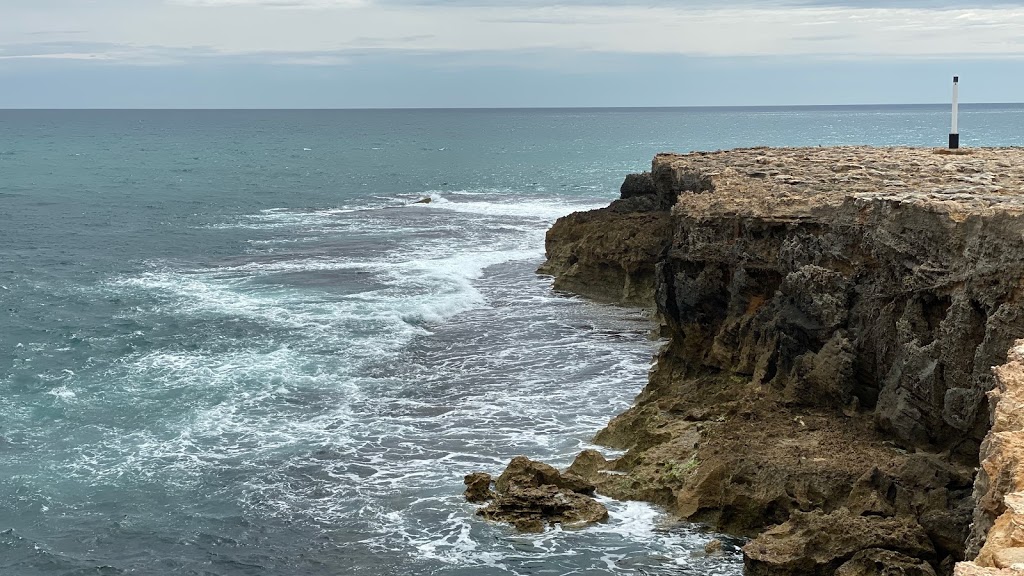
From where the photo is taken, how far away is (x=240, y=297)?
3688cm

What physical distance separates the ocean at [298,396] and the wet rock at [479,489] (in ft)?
1.08

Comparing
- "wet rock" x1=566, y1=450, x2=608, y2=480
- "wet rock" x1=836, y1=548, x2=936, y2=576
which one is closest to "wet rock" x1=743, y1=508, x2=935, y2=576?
"wet rock" x1=836, y1=548, x2=936, y2=576

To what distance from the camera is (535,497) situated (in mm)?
18078

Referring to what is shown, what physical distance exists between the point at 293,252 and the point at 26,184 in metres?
45.8

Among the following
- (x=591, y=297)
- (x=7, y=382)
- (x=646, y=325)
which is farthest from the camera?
(x=591, y=297)

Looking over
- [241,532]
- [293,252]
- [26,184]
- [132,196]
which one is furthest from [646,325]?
[26,184]

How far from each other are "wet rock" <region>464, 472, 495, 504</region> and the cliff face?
1700 mm

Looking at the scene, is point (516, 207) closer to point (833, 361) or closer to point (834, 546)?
point (833, 361)

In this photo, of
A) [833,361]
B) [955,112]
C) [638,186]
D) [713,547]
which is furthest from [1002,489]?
[638,186]

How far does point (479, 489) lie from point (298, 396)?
26.1ft

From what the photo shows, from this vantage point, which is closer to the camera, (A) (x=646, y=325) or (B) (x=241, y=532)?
(B) (x=241, y=532)

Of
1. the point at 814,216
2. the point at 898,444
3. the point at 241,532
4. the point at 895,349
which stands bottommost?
the point at 241,532

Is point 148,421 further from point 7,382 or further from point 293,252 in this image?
point 293,252

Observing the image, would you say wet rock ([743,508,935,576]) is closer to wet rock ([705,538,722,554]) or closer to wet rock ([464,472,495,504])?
wet rock ([705,538,722,554])
